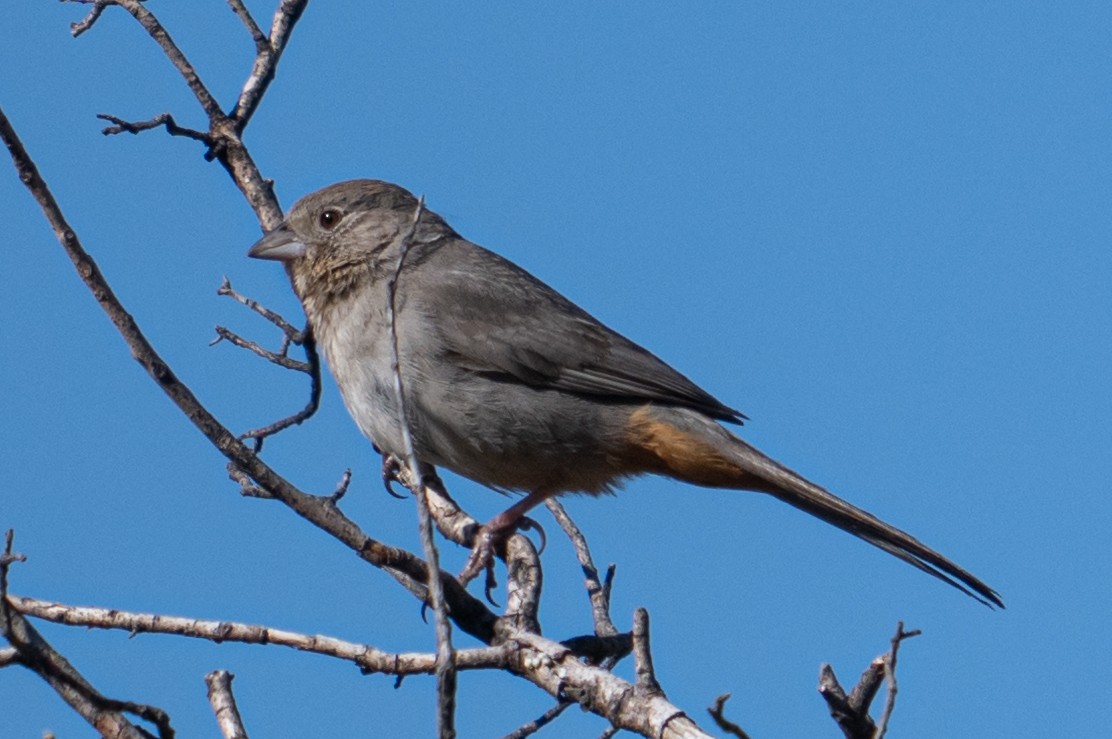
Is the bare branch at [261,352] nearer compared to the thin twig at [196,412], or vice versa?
the thin twig at [196,412]

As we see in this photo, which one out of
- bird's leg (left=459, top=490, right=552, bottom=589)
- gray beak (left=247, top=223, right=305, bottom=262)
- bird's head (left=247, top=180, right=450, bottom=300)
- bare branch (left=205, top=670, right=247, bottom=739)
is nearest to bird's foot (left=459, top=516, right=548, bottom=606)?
bird's leg (left=459, top=490, right=552, bottom=589)

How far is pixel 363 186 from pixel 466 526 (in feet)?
6.44

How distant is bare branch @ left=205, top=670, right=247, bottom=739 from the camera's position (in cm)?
354

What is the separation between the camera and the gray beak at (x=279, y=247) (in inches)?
272

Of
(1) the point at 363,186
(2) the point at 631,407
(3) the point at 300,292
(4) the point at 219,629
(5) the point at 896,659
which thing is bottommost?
(5) the point at 896,659

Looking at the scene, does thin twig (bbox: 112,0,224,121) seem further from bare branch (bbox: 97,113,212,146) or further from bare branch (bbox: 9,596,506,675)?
bare branch (bbox: 9,596,506,675)

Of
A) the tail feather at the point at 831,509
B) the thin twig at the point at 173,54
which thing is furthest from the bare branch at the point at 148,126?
the tail feather at the point at 831,509

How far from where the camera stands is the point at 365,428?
6.17 metres

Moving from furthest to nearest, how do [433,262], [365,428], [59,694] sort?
[433,262] → [365,428] → [59,694]

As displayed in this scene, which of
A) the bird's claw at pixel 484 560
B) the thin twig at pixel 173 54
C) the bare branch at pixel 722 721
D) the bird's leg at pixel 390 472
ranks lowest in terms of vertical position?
the bare branch at pixel 722 721

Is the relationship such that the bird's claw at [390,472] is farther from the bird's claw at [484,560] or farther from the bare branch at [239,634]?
the bare branch at [239,634]

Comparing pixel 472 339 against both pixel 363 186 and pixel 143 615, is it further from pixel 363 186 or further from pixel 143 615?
pixel 143 615

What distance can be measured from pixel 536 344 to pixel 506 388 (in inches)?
11.2

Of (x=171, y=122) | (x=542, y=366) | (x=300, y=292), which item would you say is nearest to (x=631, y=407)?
(x=542, y=366)
